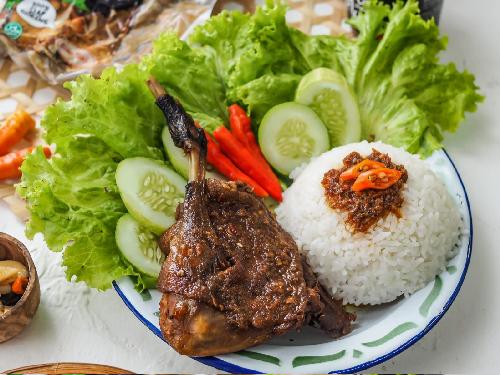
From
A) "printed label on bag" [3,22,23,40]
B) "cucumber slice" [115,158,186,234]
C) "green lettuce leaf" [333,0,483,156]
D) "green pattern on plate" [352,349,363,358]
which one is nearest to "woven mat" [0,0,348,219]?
"printed label on bag" [3,22,23,40]

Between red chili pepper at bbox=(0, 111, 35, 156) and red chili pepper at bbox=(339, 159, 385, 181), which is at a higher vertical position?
red chili pepper at bbox=(339, 159, 385, 181)

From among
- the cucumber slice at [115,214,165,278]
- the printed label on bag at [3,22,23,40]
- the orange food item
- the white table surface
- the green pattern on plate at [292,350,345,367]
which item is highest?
the printed label on bag at [3,22,23,40]

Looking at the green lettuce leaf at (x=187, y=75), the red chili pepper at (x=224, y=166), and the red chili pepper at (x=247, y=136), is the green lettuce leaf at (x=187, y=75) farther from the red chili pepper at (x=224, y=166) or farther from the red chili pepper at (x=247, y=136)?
the red chili pepper at (x=224, y=166)

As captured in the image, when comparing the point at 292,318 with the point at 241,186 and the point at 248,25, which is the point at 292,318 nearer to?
the point at 241,186

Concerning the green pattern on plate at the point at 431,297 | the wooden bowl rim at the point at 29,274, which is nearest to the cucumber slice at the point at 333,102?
the green pattern on plate at the point at 431,297

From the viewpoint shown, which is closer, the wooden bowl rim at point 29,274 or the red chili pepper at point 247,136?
the wooden bowl rim at point 29,274

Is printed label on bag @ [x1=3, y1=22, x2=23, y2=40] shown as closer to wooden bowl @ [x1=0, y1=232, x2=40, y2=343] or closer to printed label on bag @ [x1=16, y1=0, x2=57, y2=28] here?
printed label on bag @ [x1=16, y1=0, x2=57, y2=28]

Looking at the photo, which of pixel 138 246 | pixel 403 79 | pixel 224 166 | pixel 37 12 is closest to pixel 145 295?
pixel 138 246
